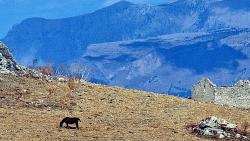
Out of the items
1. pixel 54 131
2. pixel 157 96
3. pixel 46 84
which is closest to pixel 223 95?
pixel 157 96

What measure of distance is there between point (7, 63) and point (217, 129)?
49.8 feet

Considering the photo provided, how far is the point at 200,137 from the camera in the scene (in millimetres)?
32656

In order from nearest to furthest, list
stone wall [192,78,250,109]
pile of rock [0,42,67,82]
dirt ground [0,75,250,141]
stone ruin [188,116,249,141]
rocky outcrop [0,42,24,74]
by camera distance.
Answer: dirt ground [0,75,250,141], stone ruin [188,116,249,141], pile of rock [0,42,67,82], rocky outcrop [0,42,24,74], stone wall [192,78,250,109]

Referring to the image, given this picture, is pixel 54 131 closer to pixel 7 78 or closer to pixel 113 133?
pixel 113 133

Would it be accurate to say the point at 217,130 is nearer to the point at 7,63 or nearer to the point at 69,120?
the point at 69,120

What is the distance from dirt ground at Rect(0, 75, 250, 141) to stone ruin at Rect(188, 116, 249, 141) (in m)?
0.64

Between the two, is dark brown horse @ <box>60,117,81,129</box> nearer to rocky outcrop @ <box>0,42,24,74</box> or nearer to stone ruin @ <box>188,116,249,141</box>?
stone ruin @ <box>188,116,249,141</box>

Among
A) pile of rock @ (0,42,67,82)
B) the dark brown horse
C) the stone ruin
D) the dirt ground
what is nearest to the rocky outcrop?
pile of rock @ (0,42,67,82)

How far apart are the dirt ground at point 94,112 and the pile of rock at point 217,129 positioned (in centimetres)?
67

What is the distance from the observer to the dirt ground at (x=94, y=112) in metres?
31.0

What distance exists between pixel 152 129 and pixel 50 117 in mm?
4894

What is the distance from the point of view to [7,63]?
4322 cm

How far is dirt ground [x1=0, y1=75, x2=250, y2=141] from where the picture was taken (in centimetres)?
3104

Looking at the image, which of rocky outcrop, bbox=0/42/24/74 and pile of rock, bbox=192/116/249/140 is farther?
rocky outcrop, bbox=0/42/24/74
